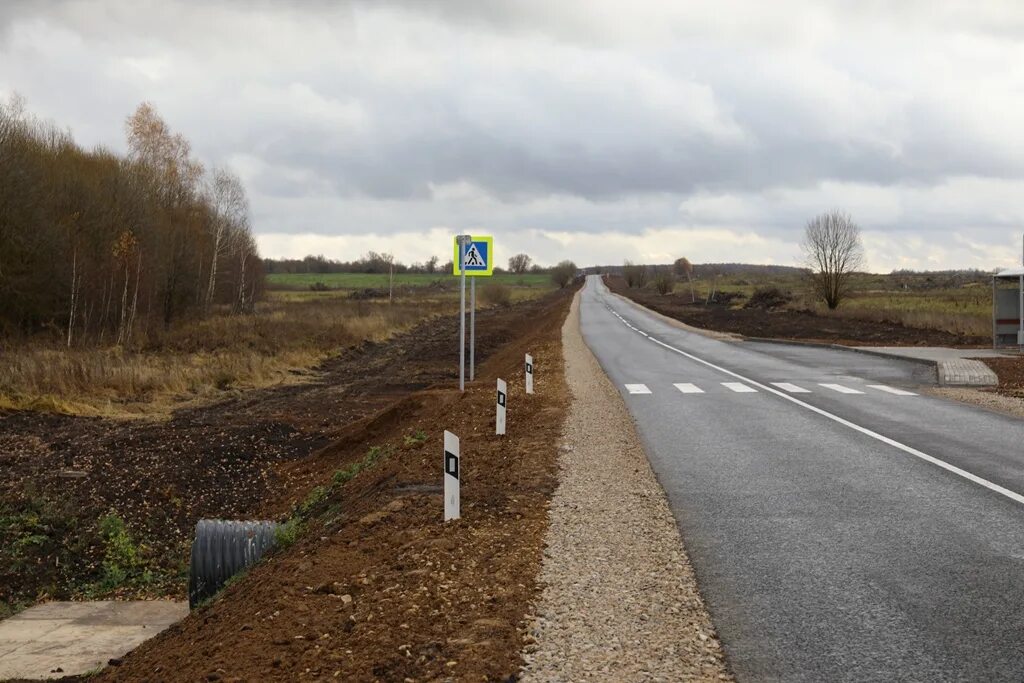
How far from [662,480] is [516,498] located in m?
1.98

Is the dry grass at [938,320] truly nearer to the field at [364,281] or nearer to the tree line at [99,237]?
the tree line at [99,237]

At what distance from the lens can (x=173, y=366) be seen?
1164 inches

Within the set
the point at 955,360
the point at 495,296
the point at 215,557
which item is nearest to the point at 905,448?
the point at 215,557

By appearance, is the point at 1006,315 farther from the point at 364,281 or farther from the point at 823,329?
the point at 364,281

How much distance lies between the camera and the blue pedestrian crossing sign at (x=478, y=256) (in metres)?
16.2

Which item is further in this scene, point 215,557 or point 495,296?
point 495,296

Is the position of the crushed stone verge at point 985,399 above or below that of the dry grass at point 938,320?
below

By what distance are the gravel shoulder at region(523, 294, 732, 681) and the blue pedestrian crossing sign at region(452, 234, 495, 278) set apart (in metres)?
6.03

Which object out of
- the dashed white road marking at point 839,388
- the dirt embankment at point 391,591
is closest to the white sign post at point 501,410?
the dirt embankment at point 391,591

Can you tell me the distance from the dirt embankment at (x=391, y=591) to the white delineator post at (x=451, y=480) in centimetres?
15

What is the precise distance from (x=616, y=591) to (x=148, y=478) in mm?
11058

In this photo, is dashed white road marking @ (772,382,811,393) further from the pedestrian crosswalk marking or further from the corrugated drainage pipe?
the corrugated drainage pipe

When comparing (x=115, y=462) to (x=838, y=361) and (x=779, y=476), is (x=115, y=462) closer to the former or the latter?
(x=779, y=476)

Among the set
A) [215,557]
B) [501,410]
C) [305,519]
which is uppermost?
[501,410]
